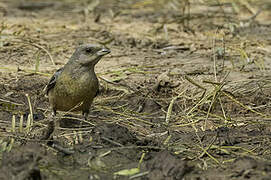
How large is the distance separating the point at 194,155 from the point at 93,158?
0.92 meters

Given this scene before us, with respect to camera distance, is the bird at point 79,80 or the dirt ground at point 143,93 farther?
the bird at point 79,80

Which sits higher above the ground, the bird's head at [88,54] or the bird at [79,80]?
the bird's head at [88,54]

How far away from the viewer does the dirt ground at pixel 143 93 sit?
395 cm

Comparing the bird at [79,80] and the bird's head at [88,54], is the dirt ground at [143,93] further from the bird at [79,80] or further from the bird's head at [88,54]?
the bird's head at [88,54]

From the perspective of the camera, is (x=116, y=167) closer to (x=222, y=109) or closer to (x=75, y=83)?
(x=75, y=83)

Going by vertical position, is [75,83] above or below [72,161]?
above

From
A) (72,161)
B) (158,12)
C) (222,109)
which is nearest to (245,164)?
(72,161)

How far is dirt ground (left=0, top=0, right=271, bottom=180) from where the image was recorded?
3.95 meters

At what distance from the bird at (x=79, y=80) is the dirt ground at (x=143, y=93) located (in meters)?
0.23

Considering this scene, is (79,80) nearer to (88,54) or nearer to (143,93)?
(88,54)

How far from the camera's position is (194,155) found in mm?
4363

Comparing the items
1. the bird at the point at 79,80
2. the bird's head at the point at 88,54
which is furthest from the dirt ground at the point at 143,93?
the bird's head at the point at 88,54

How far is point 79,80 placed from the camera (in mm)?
5207

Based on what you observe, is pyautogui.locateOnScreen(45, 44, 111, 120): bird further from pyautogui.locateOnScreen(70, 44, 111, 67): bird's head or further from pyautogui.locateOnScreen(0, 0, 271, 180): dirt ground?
pyautogui.locateOnScreen(0, 0, 271, 180): dirt ground
